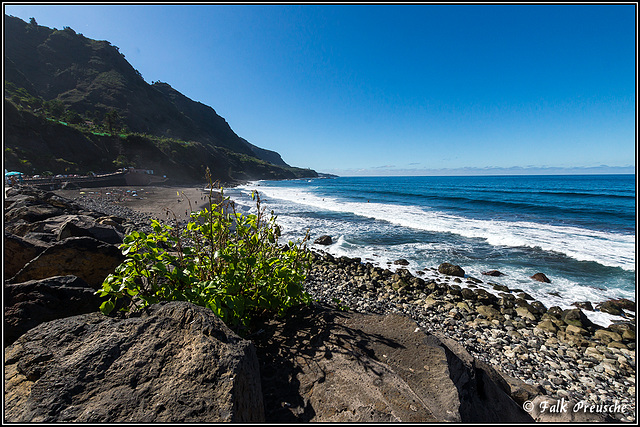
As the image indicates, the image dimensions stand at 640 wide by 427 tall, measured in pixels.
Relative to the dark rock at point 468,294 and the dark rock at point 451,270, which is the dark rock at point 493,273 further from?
the dark rock at point 468,294

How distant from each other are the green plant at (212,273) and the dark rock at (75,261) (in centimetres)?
143

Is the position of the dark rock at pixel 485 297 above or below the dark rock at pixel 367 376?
below

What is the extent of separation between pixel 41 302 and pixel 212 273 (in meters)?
1.75

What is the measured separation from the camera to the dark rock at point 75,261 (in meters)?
3.44

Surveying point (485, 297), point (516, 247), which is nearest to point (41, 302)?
point (485, 297)

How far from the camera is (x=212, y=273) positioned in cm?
259

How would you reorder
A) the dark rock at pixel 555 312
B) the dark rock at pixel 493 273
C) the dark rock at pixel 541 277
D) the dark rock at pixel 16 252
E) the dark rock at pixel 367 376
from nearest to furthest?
the dark rock at pixel 367 376 < the dark rock at pixel 16 252 < the dark rock at pixel 555 312 < the dark rock at pixel 541 277 < the dark rock at pixel 493 273

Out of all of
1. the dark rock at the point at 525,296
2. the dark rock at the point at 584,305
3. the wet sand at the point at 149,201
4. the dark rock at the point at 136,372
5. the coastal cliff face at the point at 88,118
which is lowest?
the dark rock at the point at 584,305

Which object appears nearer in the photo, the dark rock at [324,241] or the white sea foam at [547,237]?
the white sea foam at [547,237]

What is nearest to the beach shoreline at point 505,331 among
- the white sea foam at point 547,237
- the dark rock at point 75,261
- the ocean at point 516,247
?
the ocean at point 516,247

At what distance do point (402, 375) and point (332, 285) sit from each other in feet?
23.2

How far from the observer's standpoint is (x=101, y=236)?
18.8ft

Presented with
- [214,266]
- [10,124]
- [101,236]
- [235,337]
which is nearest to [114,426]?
[235,337]

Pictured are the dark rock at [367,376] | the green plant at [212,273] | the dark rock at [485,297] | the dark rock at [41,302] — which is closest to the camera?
the dark rock at [367,376]
